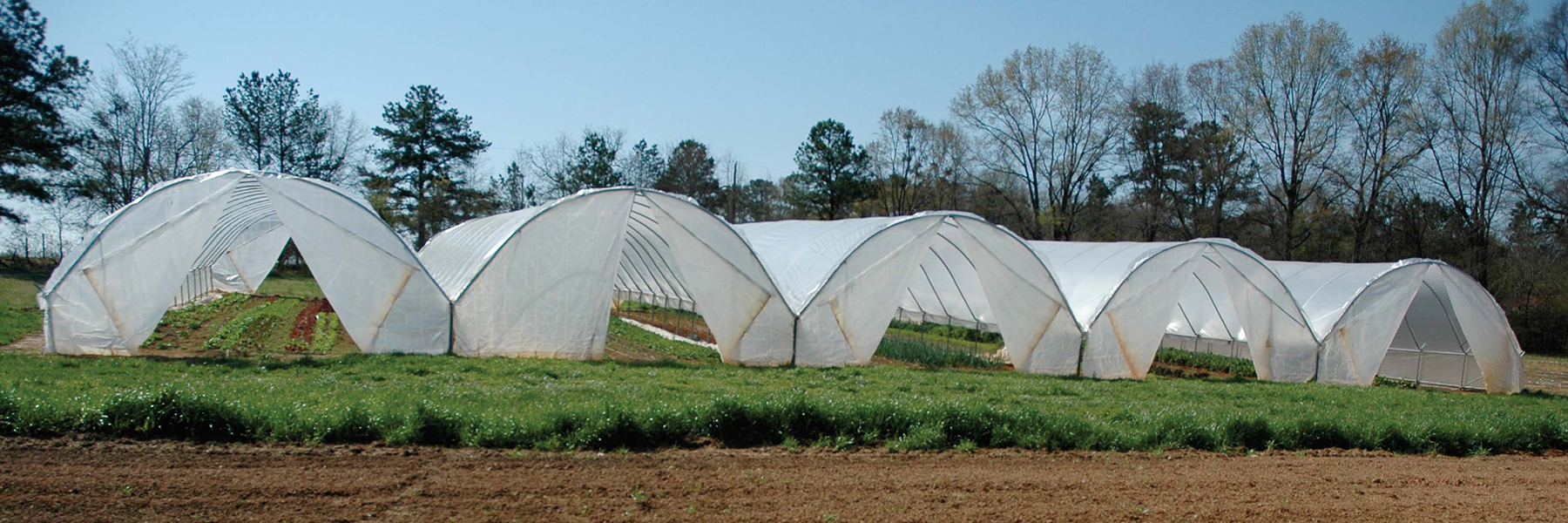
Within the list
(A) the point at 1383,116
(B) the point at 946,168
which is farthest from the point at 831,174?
(A) the point at 1383,116

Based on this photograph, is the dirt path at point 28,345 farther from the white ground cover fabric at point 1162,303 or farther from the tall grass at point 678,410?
the white ground cover fabric at point 1162,303

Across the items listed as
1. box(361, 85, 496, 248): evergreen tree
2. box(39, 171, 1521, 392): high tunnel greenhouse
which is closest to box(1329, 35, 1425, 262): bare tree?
box(39, 171, 1521, 392): high tunnel greenhouse

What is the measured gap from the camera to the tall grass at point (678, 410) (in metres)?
6.29

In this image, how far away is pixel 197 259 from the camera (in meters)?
11.8

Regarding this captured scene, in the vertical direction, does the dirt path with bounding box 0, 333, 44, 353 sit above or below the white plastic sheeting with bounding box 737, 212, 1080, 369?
below

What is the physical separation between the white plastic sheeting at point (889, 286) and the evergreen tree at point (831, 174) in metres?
32.2

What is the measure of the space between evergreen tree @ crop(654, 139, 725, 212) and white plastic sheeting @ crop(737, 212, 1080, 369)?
36461 millimetres

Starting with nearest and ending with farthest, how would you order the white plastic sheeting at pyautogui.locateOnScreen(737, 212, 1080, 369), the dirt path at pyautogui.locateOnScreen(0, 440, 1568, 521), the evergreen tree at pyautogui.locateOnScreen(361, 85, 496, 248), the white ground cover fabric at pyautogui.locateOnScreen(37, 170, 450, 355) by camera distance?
the dirt path at pyautogui.locateOnScreen(0, 440, 1568, 521) → the white ground cover fabric at pyautogui.locateOnScreen(37, 170, 450, 355) → the white plastic sheeting at pyautogui.locateOnScreen(737, 212, 1080, 369) → the evergreen tree at pyautogui.locateOnScreen(361, 85, 496, 248)

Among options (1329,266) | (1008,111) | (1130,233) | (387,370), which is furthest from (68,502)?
(1130,233)

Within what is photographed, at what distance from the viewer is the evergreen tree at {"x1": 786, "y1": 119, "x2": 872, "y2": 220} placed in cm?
4712

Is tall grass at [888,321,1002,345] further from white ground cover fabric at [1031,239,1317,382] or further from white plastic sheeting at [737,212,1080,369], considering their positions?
white plastic sheeting at [737,212,1080,369]

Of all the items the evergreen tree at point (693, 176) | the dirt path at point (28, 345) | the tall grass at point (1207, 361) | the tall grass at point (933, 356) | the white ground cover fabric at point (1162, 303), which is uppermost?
the evergreen tree at point (693, 176)

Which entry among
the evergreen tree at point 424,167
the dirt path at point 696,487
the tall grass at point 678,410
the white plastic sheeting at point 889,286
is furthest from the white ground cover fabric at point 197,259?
the evergreen tree at point 424,167

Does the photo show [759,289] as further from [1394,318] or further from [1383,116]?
[1383,116]
